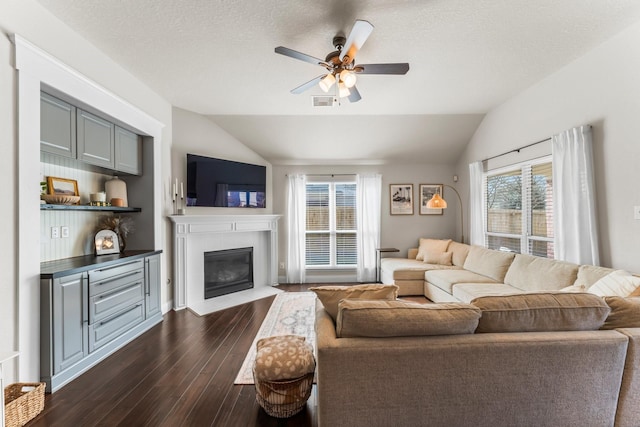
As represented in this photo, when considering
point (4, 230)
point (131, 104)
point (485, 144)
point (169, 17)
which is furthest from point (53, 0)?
point (485, 144)

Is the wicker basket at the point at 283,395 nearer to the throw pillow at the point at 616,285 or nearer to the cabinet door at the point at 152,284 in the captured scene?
the cabinet door at the point at 152,284

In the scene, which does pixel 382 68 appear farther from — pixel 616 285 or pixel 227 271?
pixel 227 271

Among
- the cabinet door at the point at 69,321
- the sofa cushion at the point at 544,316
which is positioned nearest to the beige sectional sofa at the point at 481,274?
the sofa cushion at the point at 544,316

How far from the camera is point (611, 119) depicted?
2611mm

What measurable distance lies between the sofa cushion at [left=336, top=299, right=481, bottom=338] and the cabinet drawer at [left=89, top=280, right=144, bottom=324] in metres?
2.36

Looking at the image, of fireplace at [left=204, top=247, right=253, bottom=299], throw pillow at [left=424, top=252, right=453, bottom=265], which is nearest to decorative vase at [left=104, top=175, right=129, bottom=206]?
fireplace at [left=204, top=247, right=253, bottom=299]

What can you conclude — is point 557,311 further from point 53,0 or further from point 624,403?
point 53,0

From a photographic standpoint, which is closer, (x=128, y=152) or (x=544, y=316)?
(x=544, y=316)

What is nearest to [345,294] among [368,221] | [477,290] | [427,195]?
[477,290]

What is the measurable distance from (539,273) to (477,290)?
25.6 inches

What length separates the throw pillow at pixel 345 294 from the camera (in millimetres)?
1784

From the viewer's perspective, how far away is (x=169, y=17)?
2189 mm

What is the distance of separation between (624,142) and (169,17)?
4.16 metres

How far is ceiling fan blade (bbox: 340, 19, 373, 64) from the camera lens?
1829mm
